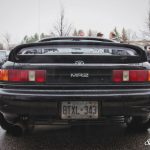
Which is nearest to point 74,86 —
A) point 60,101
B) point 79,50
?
point 60,101

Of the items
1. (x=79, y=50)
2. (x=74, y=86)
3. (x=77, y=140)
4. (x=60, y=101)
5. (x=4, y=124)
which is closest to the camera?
(x=60, y=101)

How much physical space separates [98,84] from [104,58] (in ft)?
0.91

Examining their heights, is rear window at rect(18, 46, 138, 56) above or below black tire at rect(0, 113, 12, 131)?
above

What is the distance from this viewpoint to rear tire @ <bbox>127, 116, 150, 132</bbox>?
12.3 ft

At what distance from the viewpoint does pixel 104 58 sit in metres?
3.17

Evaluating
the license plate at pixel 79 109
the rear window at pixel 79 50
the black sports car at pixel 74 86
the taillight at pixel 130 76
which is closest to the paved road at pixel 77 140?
the black sports car at pixel 74 86

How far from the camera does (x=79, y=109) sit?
302 centimetres

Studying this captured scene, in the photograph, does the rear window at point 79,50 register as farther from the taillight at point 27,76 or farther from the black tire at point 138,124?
the black tire at point 138,124

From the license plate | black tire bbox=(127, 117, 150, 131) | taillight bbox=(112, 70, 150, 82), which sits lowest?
black tire bbox=(127, 117, 150, 131)

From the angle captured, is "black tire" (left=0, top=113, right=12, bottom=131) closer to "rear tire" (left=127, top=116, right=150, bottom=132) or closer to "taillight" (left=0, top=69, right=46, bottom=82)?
"taillight" (left=0, top=69, right=46, bottom=82)

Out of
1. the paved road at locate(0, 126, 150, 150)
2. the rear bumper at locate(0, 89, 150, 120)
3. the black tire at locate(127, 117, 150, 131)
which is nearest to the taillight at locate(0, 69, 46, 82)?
the rear bumper at locate(0, 89, 150, 120)

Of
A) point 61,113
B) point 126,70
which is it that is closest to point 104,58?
point 126,70

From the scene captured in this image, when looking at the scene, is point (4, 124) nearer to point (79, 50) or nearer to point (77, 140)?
point (77, 140)

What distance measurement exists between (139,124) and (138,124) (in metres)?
0.01
